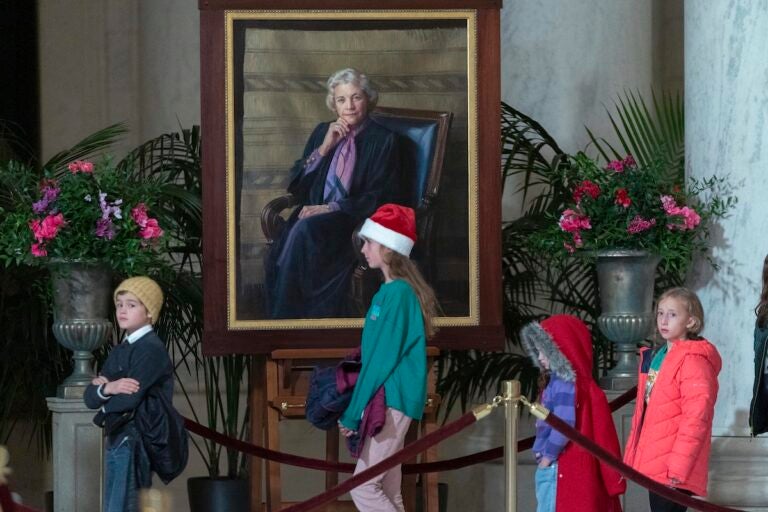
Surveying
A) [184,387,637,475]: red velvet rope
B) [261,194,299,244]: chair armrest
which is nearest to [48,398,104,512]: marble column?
[184,387,637,475]: red velvet rope

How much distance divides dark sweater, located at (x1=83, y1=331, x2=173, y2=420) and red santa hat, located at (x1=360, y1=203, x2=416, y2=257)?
1.06 metres

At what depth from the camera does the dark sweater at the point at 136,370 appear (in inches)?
259

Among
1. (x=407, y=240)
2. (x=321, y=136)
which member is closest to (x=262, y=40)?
(x=321, y=136)

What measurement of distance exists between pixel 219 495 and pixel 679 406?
3146 mm

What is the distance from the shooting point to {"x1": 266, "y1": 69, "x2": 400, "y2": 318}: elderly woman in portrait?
8.01 m

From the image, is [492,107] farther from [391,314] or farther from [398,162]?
[391,314]

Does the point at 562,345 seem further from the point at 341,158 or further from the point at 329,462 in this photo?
the point at 341,158

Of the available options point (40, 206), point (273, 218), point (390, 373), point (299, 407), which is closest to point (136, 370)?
point (390, 373)

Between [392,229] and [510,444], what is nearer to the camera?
[510,444]

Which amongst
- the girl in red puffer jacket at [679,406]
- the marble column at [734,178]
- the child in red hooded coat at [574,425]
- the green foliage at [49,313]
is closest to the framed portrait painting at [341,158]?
the green foliage at [49,313]

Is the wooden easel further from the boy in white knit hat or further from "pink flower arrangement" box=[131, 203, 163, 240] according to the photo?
the boy in white knit hat

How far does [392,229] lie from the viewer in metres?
6.83

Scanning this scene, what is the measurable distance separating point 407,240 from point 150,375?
1.29 m

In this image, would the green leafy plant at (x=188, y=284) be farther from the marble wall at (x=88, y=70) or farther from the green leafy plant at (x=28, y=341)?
the marble wall at (x=88, y=70)
